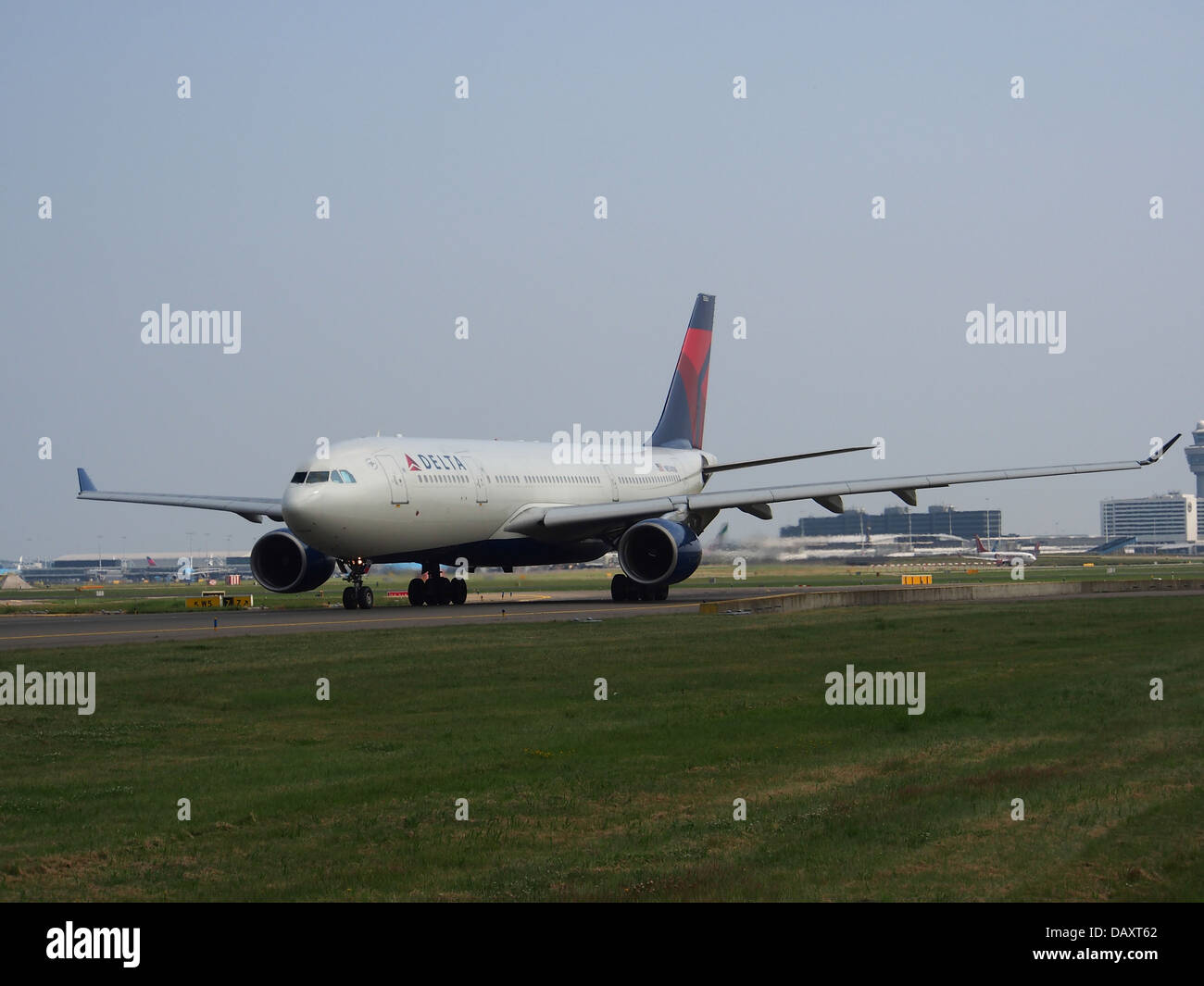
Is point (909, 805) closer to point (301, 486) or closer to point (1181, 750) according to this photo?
point (1181, 750)

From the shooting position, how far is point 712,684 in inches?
734

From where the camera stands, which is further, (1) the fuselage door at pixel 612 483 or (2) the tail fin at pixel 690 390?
(2) the tail fin at pixel 690 390

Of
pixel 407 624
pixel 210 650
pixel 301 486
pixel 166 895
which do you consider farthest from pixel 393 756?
pixel 301 486

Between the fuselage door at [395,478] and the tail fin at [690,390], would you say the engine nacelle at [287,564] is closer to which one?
the fuselage door at [395,478]

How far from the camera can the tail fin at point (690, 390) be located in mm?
54500

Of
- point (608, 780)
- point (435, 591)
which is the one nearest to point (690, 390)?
point (435, 591)

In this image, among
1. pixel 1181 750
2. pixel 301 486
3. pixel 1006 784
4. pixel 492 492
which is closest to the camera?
pixel 1006 784

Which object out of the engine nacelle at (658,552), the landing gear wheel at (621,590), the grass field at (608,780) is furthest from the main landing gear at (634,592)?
the grass field at (608,780)

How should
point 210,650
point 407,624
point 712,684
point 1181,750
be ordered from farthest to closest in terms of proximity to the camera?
point 407,624
point 210,650
point 712,684
point 1181,750

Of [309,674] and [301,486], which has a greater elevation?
[301,486]

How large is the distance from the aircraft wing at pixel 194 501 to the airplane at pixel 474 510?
2.3 inches

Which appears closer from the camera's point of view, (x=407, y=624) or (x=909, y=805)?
(x=909, y=805)
